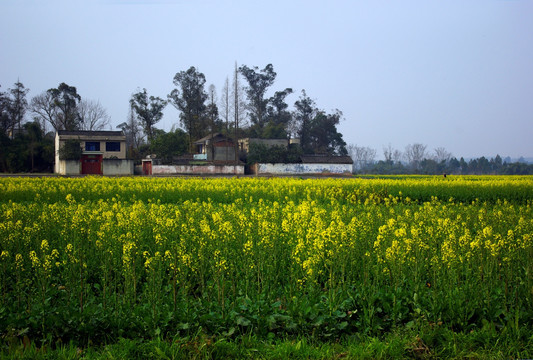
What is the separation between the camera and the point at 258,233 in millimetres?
6754

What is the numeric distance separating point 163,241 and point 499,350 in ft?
14.9

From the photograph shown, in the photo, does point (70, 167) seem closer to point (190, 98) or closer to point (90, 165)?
point (90, 165)

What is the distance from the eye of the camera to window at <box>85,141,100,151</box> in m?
51.0

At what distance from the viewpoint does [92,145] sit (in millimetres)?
51250

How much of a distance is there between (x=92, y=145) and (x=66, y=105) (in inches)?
695

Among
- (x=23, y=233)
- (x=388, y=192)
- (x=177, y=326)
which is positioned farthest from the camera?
(x=388, y=192)

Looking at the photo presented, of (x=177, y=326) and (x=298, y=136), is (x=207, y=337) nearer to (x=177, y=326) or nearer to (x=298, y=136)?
(x=177, y=326)

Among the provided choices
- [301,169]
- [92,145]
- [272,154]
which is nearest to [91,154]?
[92,145]

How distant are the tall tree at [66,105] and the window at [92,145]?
580 inches

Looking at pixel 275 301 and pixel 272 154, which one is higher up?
pixel 272 154

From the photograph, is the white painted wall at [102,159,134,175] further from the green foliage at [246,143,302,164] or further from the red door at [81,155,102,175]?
the green foliage at [246,143,302,164]

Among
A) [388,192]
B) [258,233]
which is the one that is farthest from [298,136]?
[258,233]

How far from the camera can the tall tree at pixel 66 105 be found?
209 feet

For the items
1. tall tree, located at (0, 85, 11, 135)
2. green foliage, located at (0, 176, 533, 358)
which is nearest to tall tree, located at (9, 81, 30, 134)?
tall tree, located at (0, 85, 11, 135)
